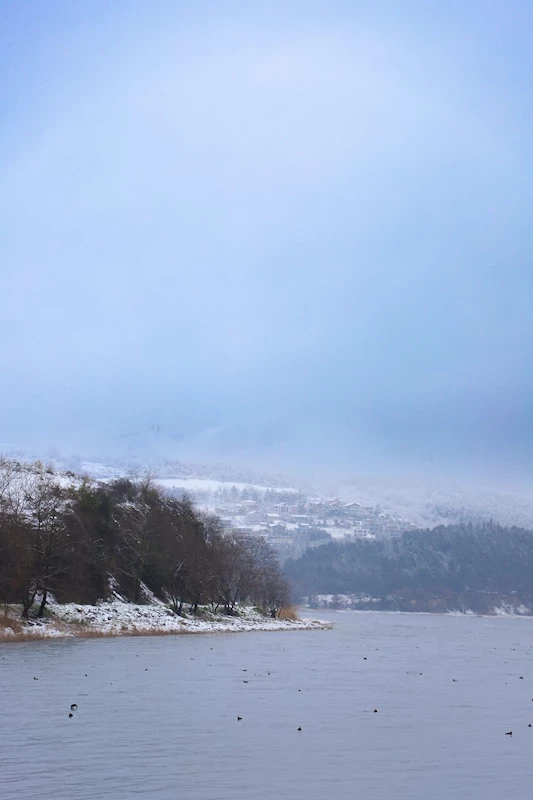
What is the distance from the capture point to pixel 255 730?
30.7 m

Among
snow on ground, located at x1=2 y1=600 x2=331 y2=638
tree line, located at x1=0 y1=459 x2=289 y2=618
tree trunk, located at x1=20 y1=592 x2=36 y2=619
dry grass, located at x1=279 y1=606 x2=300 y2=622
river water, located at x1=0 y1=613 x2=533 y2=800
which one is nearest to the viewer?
river water, located at x1=0 y1=613 x2=533 y2=800

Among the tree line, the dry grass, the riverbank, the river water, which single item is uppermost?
the tree line

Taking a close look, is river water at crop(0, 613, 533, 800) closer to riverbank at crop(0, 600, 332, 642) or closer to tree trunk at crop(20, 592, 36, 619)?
riverbank at crop(0, 600, 332, 642)

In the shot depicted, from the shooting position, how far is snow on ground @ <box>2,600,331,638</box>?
73.9 meters

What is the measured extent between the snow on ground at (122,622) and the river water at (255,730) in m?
15.8

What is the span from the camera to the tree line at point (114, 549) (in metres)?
78.4

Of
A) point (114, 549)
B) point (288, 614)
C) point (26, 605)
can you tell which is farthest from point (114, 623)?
point (288, 614)

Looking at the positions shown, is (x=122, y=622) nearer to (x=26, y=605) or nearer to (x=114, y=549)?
(x=26, y=605)

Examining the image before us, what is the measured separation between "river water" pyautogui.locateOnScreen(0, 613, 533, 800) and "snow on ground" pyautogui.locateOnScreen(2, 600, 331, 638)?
15771 mm

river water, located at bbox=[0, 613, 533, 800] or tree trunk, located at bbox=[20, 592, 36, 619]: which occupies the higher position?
tree trunk, located at bbox=[20, 592, 36, 619]

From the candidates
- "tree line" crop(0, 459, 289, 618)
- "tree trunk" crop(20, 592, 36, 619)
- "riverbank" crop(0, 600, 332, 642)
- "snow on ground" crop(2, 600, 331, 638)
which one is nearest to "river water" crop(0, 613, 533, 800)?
"riverbank" crop(0, 600, 332, 642)

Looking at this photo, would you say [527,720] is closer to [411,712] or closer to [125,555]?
[411,712]

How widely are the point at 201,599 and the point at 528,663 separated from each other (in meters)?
62.7

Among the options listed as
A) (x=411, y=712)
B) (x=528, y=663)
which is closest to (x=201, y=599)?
(x=528, y=663)
